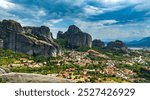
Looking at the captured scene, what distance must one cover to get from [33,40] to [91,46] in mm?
7187

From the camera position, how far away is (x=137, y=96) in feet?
10.3

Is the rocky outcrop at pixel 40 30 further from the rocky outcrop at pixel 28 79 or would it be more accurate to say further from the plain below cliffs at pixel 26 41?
the rocky outcrop at pixel 28 79

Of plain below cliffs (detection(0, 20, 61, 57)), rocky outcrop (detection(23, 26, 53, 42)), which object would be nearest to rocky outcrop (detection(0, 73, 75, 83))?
rocky outcrop (detection(23, 26, 53, 42))

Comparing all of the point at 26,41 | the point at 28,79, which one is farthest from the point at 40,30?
the point at 28,79

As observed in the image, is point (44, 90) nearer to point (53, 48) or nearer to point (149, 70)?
point (149, 70)

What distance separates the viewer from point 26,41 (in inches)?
1136

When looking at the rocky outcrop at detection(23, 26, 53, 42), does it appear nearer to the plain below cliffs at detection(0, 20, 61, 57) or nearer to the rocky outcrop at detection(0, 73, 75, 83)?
the plain below cliffs at detection(0, 20, 61, 57)

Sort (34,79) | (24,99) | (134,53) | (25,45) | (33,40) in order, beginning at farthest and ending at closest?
(134,53)
(33,40)
(25,45)
(34,79)
(24,99)

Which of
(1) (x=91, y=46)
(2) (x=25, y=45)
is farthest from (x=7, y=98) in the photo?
(1) (x=91, y=46)

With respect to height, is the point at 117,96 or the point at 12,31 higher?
the point at 12,31

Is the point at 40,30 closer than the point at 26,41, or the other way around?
the point at 40,30

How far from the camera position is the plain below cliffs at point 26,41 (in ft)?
85.6

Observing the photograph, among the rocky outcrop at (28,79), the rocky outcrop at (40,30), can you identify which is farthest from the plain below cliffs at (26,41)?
the rocky outcrop at (28,79)

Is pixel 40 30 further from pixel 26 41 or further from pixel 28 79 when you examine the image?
pixel 28 79
